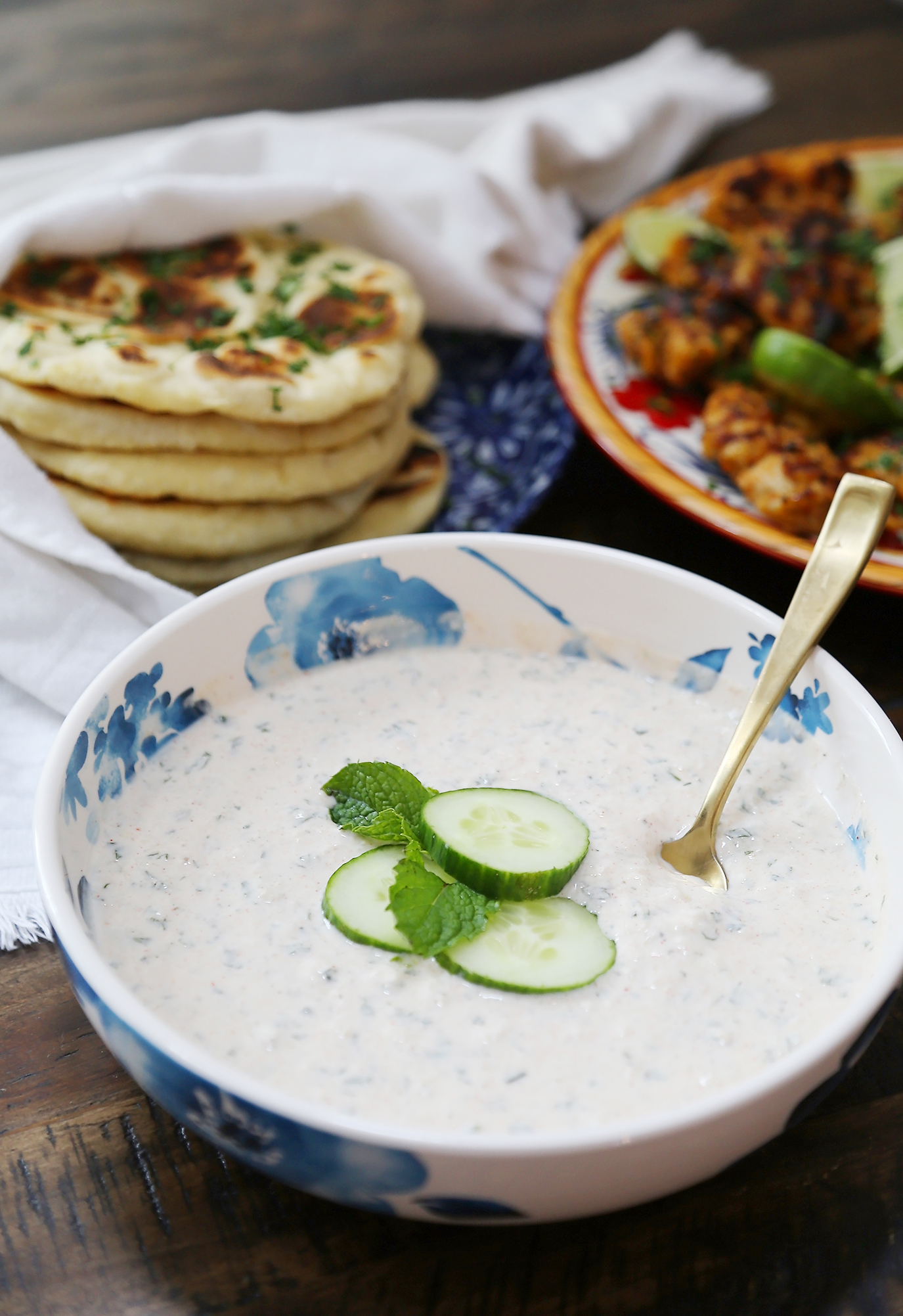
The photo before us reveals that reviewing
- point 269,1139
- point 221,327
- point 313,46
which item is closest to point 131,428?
point 221,327

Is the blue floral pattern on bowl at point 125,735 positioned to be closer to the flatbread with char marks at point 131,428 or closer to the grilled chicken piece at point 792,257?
the flatbread with char marks at point 131,428

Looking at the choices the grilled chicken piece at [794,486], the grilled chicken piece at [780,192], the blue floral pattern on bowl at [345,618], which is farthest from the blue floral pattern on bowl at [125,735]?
the grilled chicken piece at [780,192]

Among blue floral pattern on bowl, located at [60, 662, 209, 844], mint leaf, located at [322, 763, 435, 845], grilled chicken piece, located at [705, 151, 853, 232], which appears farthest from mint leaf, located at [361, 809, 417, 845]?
grilled chicken piece, located at [705, 151, 853, 232]

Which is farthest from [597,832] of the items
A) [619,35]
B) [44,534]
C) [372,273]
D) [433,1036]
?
[619,35]

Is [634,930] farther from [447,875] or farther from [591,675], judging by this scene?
[591,675]

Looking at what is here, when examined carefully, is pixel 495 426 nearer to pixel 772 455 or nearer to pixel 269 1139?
pixel 772 455
